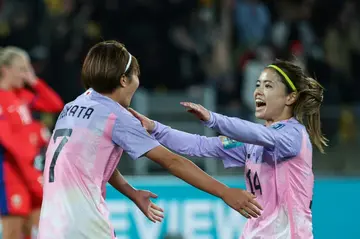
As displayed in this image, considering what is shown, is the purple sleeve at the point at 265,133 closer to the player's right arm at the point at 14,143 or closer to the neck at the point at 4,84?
the player's right arm at the point at 14,143

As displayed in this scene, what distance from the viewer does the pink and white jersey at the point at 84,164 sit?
434 centimetres

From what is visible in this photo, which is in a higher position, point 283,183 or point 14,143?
point 283,183

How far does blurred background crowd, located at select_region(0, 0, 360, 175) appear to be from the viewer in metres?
11.0

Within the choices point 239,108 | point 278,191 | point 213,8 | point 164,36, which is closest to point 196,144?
point 278,191

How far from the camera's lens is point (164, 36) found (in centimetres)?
1173

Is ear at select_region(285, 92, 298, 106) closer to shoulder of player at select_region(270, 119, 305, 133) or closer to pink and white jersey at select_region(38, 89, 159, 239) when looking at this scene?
shoulder of player at select_region(270, 119, 305, 133)

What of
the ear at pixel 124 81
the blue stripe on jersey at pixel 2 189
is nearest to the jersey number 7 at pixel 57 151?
the ear at pixel 124 81

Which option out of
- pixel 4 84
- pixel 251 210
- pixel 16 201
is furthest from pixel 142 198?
pixel 4 84

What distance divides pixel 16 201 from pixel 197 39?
16.6 feet

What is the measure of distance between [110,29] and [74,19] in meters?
0.52

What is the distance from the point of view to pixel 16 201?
7.42m

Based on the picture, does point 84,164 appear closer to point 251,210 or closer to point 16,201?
point 251,210

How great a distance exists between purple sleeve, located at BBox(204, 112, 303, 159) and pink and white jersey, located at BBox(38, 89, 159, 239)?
0.46 m

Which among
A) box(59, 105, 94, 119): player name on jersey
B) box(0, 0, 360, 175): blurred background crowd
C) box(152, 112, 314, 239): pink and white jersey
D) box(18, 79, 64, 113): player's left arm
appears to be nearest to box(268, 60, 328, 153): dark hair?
box(152, 112, 314, 239): pink and white jersey
